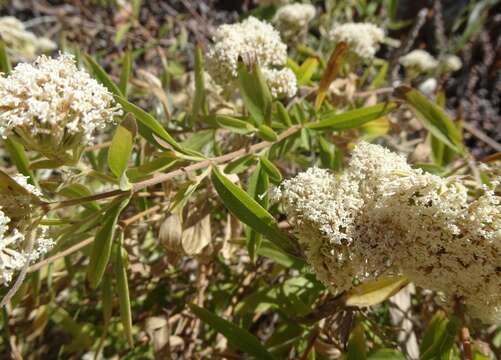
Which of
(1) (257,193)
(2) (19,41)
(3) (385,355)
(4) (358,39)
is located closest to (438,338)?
(3) (385,355)

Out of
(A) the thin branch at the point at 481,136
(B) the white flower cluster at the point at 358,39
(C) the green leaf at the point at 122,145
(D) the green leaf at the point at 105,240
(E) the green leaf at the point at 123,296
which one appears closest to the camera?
(C) the green leaf at the point at 122,145

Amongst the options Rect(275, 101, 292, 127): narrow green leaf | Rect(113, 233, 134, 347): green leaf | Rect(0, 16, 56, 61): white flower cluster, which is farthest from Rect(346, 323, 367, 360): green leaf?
Rect(0, 16, 56, 61): white flower cluster

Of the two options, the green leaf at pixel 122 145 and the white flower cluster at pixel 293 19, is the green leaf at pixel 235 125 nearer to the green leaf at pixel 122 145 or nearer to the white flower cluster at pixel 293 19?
the green leaf at pixel 122 145

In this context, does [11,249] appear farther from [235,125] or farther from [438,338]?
[438,338]

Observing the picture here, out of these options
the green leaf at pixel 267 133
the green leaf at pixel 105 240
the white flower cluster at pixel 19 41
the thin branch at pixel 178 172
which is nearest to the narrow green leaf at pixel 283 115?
the thin branch at pixel 178 172

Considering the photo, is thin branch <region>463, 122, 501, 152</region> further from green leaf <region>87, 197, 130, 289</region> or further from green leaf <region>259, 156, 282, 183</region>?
green leaf <region>87, 197, 130, 289</region>

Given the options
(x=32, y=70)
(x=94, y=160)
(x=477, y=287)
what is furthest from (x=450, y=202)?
(x=94, y=160)
